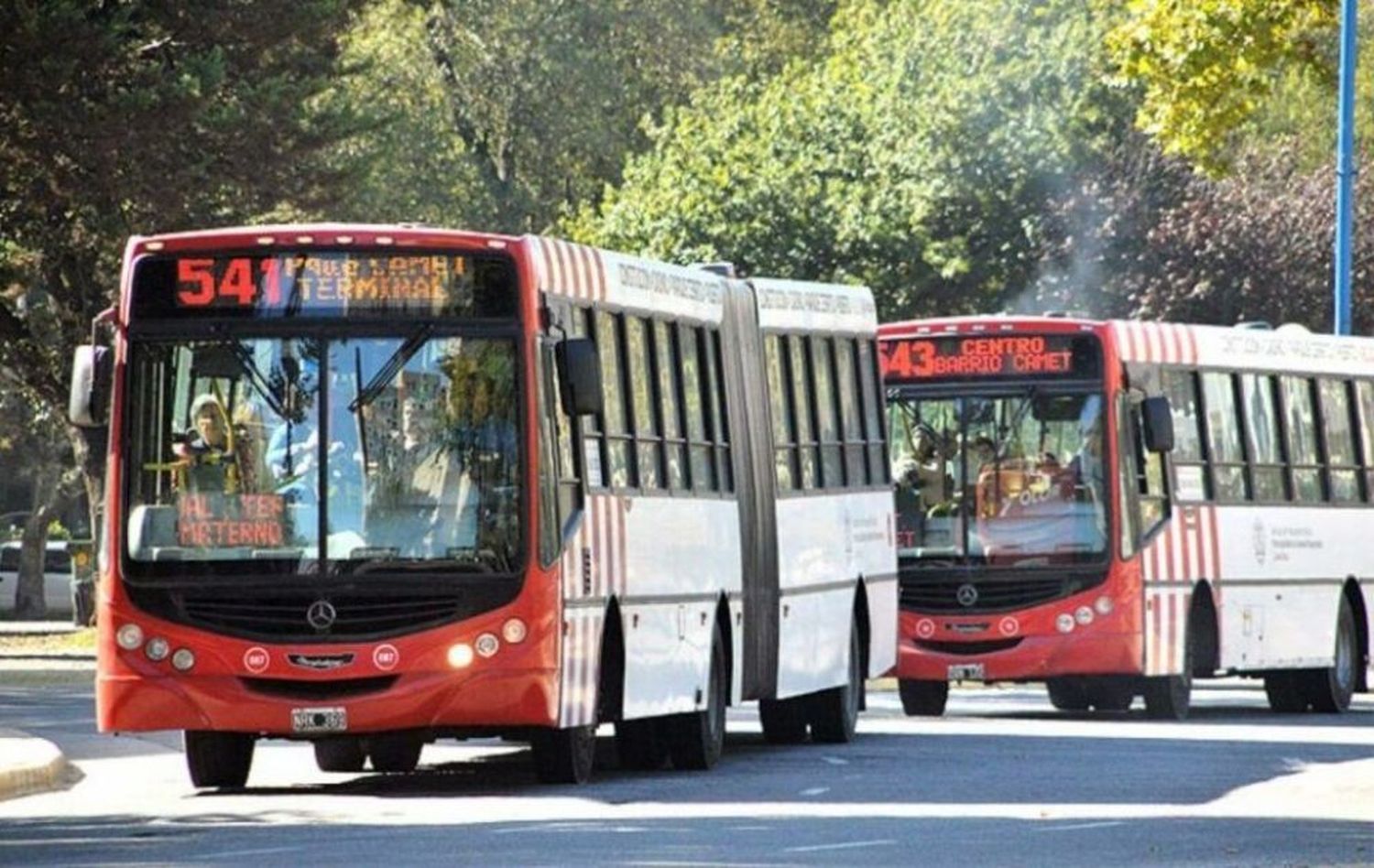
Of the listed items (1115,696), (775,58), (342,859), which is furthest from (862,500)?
(775,58)

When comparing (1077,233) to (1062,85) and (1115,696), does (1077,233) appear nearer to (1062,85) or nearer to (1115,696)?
(1062,85)

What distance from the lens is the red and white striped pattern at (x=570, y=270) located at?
21703 millimetres

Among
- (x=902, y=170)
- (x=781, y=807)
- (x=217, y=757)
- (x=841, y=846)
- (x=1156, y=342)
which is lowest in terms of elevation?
(x=841, y=846)

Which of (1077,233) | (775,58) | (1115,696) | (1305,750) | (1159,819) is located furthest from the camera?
(775,58)

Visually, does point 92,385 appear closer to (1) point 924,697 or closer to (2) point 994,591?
(2) point 994,591

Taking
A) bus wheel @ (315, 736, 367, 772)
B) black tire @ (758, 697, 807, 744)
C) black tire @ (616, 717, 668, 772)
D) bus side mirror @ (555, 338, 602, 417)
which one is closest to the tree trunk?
black tire @ (758, 697, 807, 744)

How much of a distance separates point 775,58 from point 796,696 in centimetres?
5976

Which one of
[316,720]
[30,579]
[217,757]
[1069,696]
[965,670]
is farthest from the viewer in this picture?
[30,579]

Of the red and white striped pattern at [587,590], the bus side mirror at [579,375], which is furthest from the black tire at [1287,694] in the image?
the bus side mirror at [579,375]

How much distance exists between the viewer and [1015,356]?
1244 inches

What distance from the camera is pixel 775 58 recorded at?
284ft

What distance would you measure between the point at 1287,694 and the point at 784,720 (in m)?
8.66

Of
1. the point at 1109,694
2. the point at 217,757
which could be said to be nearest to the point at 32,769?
the point at 217,757

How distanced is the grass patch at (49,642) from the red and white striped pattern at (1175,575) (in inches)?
798
